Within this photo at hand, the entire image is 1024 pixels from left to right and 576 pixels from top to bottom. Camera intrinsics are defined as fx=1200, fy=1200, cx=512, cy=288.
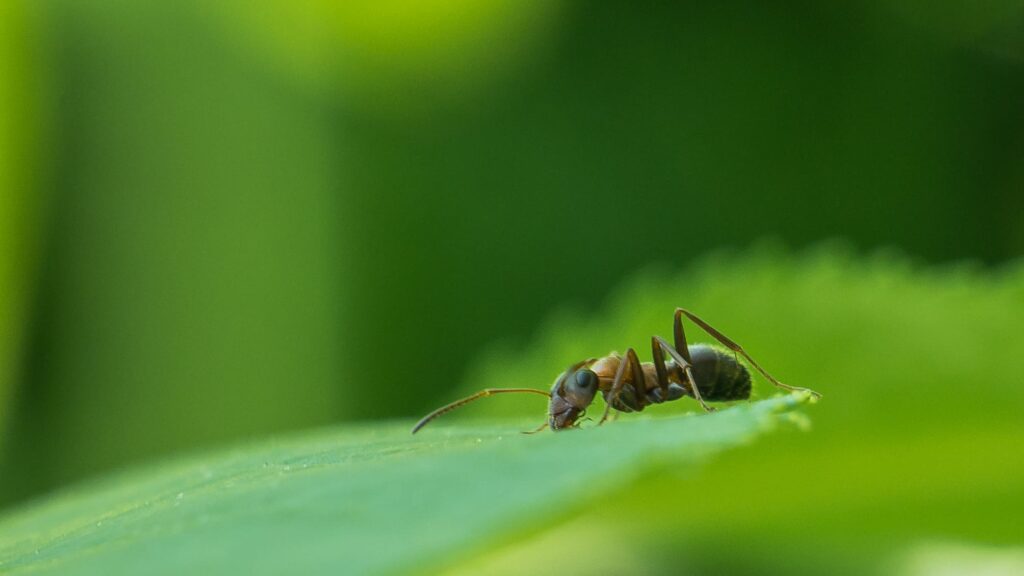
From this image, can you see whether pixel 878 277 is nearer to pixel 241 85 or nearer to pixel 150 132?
pixel 241 85

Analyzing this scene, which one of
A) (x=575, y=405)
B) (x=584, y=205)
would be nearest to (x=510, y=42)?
(x=584, y=205)

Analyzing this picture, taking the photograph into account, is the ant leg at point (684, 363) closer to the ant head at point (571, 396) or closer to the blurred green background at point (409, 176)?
the ant head at point (571, 396)

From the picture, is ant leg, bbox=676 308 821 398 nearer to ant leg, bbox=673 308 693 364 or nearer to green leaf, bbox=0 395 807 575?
ant leg, bbox=673 308 693 364

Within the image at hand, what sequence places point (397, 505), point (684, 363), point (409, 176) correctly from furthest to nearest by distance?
point (409, 176)
point (684, 363)
point (397, 505)

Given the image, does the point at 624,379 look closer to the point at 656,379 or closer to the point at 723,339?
the point at 656,379

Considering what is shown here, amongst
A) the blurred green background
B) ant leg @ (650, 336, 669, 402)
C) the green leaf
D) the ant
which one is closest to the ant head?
the ant

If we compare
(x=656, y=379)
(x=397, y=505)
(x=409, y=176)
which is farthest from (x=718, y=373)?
(x=409, y=176)

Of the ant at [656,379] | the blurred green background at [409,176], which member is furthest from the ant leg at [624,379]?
the blurred green background at [409,176]
